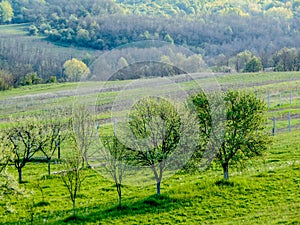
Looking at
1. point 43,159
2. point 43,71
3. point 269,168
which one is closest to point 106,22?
point 43,71

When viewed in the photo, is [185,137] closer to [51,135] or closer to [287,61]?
[51,135]

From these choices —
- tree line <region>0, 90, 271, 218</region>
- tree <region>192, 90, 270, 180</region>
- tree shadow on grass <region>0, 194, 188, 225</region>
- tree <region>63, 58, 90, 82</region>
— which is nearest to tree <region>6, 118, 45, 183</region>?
tree line <region>0, 90, 271, 218</region>

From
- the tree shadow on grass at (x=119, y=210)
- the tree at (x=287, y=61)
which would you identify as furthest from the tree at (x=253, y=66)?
the tree shadow on grass at (x=119, y=210)

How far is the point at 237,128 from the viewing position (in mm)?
28156

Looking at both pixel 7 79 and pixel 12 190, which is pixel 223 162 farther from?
pixel 7 79

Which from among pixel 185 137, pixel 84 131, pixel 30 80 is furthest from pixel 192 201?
pixel 30 80

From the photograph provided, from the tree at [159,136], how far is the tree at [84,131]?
8.58 meters

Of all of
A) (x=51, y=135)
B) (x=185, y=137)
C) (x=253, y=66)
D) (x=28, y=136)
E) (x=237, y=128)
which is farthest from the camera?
(x=253, y=66)

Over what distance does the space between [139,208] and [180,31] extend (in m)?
116

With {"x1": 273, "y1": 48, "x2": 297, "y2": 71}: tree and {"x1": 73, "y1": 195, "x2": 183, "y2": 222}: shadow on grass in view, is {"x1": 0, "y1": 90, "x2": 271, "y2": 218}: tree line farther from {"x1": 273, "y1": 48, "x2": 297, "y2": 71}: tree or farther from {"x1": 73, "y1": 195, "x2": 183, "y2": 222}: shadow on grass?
{"x1": 273, "y1": 48, "x2": 297, "y2": 71}: tree

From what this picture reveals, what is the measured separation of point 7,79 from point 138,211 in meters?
72.4

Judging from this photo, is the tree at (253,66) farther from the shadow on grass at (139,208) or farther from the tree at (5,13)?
the tree at (5,13)

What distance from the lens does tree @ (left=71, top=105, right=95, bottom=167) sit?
35.0 meters

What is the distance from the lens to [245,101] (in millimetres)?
28547
